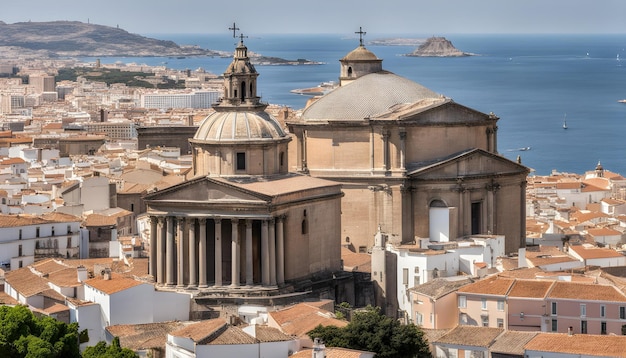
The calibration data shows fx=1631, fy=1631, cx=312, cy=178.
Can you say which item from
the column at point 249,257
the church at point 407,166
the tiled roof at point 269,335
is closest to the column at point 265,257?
the column at point 249,257

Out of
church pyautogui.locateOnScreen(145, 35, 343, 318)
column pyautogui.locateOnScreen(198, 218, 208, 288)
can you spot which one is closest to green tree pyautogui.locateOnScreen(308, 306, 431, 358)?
church pyautogui.locateOnScreen(145, 35, 343, 318)

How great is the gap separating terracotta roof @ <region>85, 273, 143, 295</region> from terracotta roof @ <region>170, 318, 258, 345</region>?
4388 millimetres

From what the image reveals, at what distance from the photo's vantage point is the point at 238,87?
44594 mm

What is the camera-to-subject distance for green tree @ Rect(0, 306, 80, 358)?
35719mm

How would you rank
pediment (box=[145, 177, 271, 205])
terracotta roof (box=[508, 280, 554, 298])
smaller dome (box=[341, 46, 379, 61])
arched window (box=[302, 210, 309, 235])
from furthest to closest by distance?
smaller dome (box=[341, 46, 379, 61])
arched window (box=[302, 210, 309, 235])
pediment (box=[145, 177, 271, 205])
terracotta roof (box=[508, 280, 554, 298])

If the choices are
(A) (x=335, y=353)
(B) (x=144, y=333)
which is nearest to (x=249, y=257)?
(B) (x=144, y=333)

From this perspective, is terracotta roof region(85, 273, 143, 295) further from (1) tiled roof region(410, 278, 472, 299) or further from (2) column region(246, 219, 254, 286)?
(1) tiled roof region(410, 278, 472, 299)

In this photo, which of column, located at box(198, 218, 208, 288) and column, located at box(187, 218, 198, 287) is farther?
column, located at box(187, 218, 198, 287)

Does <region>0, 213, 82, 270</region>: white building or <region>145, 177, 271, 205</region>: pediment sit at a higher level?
<region>145, 177, 271, 205</region>: pediment

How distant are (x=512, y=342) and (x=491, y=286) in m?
4.45

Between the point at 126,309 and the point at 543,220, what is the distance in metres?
31.0

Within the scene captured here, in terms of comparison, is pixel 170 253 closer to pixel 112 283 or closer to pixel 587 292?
pixel 112 283

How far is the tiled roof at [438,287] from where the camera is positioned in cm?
4144

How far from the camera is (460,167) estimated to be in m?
49.6
